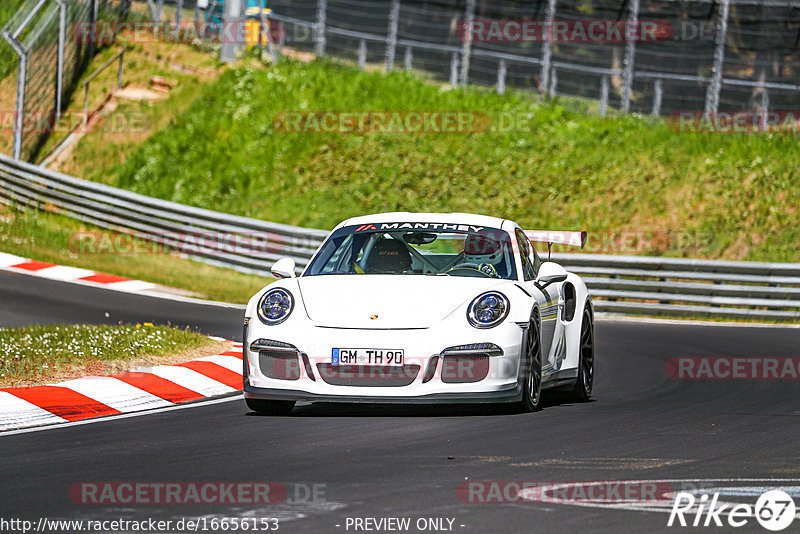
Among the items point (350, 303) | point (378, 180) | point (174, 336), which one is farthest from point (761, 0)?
point (350, 303)

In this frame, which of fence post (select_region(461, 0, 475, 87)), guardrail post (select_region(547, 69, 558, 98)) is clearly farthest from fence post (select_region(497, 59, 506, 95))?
guardrail post (select_region(547, 69, 558, 98))

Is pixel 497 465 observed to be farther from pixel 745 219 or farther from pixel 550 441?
pixel 745 219

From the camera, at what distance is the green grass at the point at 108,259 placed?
19781mm

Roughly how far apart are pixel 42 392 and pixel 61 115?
20.7 m

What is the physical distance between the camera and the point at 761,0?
81.2 ft

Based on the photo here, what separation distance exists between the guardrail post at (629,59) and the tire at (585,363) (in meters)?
14.8

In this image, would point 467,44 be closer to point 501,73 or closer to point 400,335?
point 501,73

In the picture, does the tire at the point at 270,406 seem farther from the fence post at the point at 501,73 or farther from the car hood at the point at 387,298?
the fence post at the point at 501,73

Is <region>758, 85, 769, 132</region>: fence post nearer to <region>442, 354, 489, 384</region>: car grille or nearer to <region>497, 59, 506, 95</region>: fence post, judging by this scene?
<region>497, 59, 506, 95</region>: fence post

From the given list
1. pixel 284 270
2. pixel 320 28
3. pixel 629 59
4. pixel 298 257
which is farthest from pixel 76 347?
pixel 320 28

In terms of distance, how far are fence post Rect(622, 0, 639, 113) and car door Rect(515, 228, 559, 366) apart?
15341 mm

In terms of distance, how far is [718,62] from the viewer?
78.6 ft

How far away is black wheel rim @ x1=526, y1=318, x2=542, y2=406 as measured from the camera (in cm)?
855

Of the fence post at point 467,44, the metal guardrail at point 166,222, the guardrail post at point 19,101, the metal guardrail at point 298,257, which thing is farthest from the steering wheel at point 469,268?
the guardrail post at point 19,101
